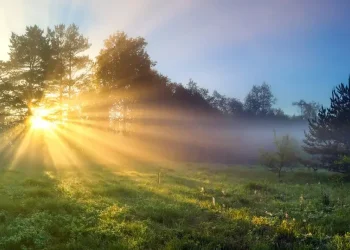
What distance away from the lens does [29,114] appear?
4003 centimetres

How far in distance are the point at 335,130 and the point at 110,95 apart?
3264 cm

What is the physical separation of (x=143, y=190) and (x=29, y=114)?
2881 centimetres

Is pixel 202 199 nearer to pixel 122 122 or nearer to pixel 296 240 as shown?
Answer: pixel 296 240

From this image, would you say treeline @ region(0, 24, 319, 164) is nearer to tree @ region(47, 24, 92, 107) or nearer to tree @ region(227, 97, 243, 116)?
tree @ region(47, 24, 92, 107)

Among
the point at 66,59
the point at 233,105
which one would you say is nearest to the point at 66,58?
the point at 66,59

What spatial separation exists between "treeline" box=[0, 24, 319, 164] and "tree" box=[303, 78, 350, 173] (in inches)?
1041

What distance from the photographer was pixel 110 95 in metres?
50.5

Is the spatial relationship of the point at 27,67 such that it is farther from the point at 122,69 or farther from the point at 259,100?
the point at 259,100

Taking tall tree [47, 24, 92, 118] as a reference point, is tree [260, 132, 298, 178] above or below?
below

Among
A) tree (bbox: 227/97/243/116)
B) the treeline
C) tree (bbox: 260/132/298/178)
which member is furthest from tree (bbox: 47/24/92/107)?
tree (bbox: 227/97/243/116)

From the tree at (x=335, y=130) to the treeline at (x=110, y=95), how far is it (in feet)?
86.7

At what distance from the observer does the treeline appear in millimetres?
39094

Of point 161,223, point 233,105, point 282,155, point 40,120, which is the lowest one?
point 282,155


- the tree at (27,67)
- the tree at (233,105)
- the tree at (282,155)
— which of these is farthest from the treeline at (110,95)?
the tree at (233,105)
